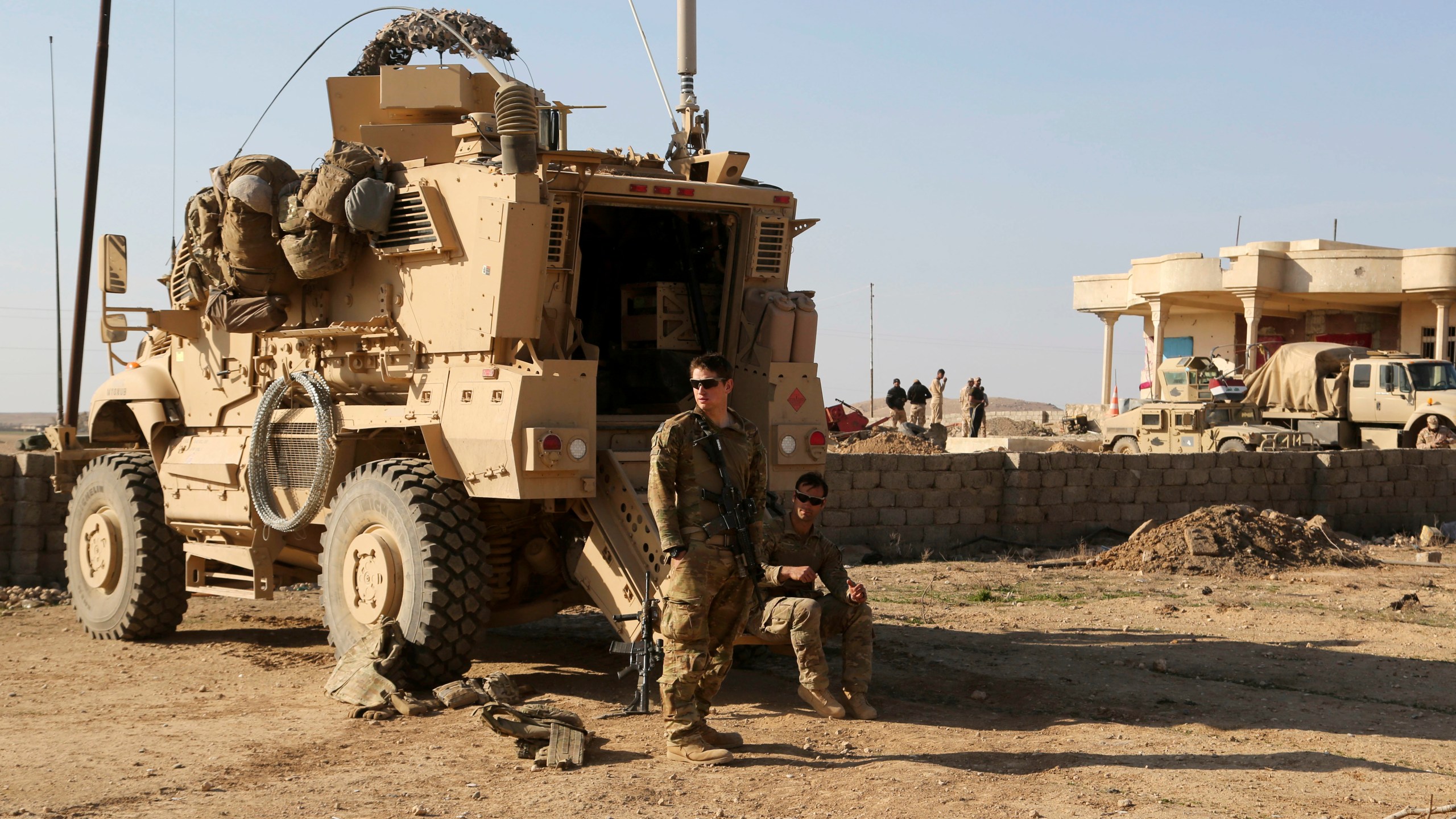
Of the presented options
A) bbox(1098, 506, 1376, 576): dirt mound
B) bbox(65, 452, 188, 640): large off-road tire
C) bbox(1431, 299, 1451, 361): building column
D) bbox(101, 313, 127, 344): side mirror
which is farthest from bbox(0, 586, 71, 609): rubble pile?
bbox(1431, 299, 1451, 361): building column

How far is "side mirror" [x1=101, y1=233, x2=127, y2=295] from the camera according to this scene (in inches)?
380

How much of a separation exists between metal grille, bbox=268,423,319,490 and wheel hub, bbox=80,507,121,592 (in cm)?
197

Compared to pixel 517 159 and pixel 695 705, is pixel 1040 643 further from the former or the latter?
pixel 517 159

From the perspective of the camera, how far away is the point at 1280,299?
36.3 metres

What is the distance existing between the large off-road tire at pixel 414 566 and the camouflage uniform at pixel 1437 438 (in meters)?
19.0

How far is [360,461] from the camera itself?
328 inches

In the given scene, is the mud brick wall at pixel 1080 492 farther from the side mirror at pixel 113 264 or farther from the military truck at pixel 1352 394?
the side mirror at pixel 113 264

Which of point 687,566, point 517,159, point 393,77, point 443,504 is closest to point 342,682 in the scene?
point 443,504

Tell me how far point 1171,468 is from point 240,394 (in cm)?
1176

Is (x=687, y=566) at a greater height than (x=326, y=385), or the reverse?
(x=326, y=385)

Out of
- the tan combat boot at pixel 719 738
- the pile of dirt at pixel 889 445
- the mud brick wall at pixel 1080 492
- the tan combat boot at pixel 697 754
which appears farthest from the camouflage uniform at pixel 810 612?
the pile of dirt at pixel 889 445

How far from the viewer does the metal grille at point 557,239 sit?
24.1 ft

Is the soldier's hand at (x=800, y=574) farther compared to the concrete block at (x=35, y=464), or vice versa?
the concrete block at (x=35, y=464)

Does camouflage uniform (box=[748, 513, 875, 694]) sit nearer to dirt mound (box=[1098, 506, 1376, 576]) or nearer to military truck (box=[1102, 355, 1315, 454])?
dirt mound (box=[1098, 506, 1376, 576])
